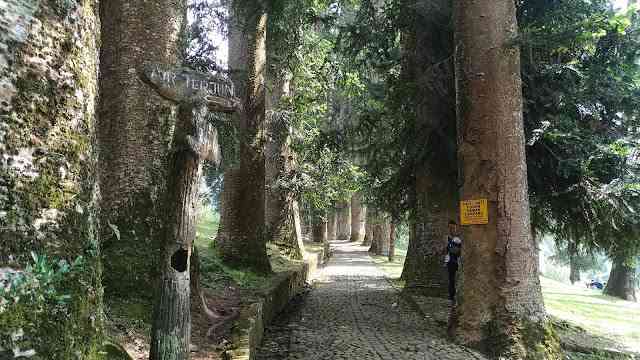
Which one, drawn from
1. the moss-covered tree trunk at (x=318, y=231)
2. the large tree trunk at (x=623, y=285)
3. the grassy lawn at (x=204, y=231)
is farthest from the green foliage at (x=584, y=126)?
the moss-covered tree trunk at (x=318, y=231)

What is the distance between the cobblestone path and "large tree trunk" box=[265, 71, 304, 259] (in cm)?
393

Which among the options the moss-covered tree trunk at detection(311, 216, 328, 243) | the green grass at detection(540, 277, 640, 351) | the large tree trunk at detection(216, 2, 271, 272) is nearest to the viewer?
the green grass at detection(540, 277, 640, 351)

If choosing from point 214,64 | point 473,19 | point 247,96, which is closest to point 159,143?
point 214,64

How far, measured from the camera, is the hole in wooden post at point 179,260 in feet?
13.5

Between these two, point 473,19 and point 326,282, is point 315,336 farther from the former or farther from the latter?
point 326,282

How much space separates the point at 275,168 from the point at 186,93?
46.8 feet

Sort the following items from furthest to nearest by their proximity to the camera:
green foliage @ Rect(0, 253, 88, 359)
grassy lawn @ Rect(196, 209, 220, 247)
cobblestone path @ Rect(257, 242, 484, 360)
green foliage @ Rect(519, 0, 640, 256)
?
grassy lawn @ Rect(196, 209, 220, 247) < green foliage @ Rect(519, 0, 640, 256) < cobblestone path @ Rect(257, 242, 484, 360) < green foliage @ Rect(0, 253, 88, 359)

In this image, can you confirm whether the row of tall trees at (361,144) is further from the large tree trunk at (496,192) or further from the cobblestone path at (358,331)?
the cobblestone path at (358,331)

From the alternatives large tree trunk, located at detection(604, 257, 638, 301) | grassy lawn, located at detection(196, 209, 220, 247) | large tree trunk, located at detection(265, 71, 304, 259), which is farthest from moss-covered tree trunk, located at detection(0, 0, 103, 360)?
large tree trunk, located at detection(604, 257, 638, 301)

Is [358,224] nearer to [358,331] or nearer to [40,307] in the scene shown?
[358,331]

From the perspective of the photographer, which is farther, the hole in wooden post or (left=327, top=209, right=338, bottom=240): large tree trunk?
(left=327, top=209, right=338, bottom=240): large tree trunk

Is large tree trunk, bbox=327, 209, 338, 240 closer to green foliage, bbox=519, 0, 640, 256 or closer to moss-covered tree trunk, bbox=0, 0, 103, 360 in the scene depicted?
green foliage, bbox=519, 0, 640, 256

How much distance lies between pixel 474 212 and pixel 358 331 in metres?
2.70

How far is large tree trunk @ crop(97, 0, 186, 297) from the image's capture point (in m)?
6.19
